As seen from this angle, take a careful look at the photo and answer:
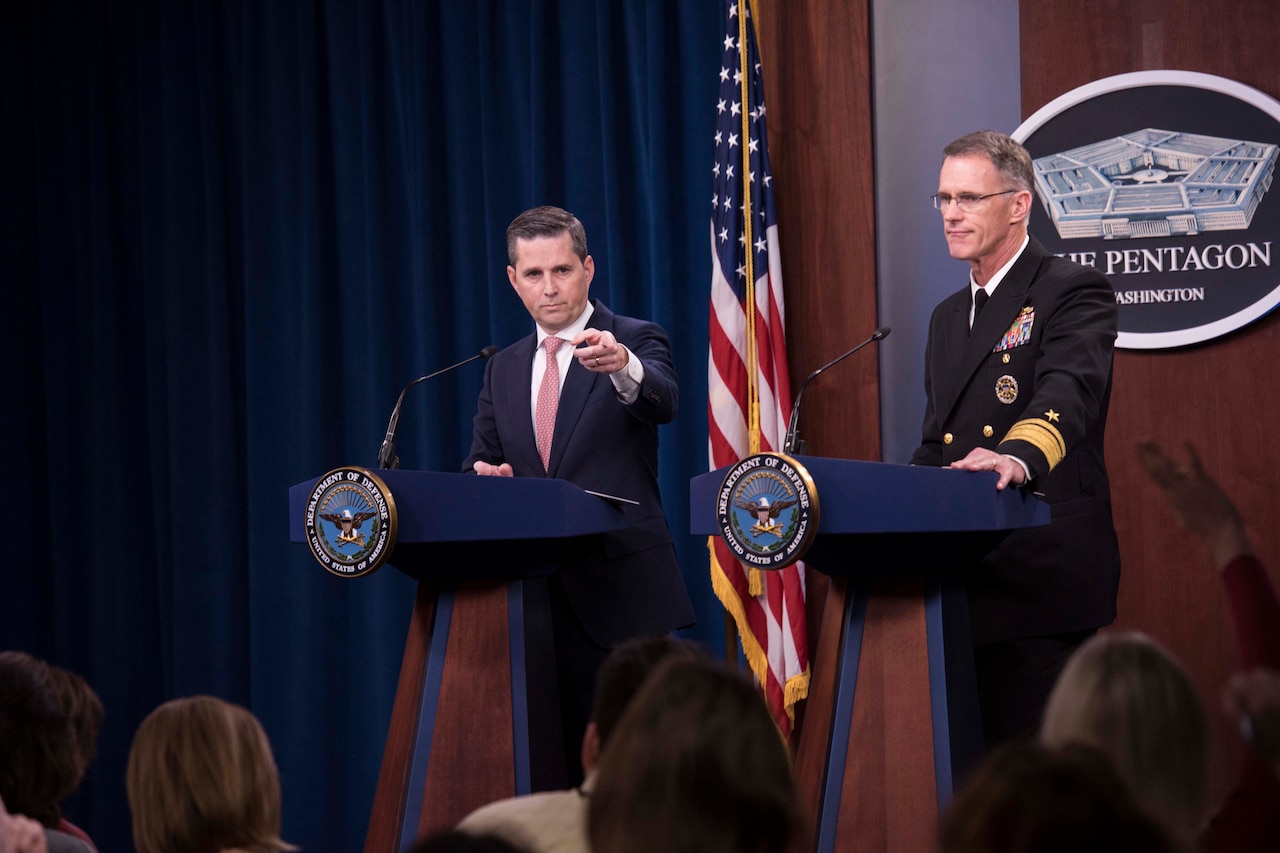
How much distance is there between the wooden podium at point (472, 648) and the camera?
2773 mm

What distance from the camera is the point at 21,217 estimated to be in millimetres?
5727

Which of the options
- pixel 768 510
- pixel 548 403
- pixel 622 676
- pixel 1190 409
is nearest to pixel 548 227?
pixel 548 403

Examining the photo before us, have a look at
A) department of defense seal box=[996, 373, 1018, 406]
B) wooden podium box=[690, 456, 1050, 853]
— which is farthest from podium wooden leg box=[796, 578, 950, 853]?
department of defense seal box=[996, 373, 1018, 406]

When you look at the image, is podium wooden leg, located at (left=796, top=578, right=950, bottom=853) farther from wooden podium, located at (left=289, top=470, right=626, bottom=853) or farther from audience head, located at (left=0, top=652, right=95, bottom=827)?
audience head, located at (left=0, top=652, right=95, bottom=827)

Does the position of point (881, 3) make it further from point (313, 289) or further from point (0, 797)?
point (0, 797)

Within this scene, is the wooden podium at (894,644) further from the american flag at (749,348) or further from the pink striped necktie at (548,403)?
the american flag at (749,348)

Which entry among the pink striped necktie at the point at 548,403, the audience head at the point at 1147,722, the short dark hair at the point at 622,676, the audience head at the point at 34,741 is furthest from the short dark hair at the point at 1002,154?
the audience head at the point at 34,741

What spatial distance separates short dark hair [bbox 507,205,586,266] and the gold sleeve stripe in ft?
4.32

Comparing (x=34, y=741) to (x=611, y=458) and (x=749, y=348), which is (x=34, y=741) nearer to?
(x=611, y=458)

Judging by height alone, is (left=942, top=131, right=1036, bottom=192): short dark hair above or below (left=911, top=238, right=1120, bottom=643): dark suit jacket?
above

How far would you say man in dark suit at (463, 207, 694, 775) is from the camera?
312 centimetres

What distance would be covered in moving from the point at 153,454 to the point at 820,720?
3750 millimetres

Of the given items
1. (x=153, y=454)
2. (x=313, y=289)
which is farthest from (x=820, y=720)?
(x=153, y=454)

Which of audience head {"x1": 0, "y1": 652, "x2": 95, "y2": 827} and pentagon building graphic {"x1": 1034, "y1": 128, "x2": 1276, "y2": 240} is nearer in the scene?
audience head {"x1": 0, "y1": 652, "x2": 95, "y2": 827}
